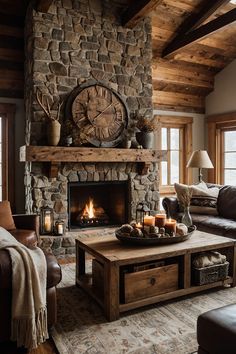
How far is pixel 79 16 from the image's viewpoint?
4.48m

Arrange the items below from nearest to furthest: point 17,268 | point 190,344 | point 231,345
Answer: point 231,345 → point 17,268 → point 190,344

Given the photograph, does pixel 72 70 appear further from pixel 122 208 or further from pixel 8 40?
pixel 122 208

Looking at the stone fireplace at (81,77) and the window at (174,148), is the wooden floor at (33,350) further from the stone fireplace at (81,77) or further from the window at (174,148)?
the window at (174,148)

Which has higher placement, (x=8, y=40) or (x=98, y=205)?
(x=8, y=40)

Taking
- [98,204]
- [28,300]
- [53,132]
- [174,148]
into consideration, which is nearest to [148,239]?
[28,300]

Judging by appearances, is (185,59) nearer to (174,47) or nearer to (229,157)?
(174,47)

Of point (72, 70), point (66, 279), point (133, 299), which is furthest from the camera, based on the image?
point (72, 70)

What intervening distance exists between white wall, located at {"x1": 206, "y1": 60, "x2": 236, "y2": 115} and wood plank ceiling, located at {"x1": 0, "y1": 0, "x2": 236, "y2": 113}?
11cm

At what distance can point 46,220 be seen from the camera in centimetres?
430

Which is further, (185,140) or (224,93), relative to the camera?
(185,140)

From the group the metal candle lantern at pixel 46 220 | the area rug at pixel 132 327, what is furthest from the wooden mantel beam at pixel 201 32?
the area rug at pixel 132 327

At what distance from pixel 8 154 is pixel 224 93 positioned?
424 centimetres

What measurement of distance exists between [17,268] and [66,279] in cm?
149

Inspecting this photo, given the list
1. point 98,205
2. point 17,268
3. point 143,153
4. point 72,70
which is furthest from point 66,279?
point 72,70
